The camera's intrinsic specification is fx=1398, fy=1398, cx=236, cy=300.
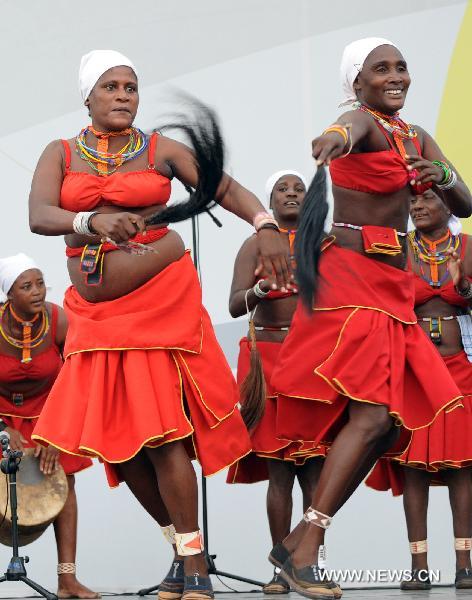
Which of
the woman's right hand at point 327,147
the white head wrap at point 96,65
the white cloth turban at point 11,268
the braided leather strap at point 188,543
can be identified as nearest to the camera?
the woman's right hand at point 327,147

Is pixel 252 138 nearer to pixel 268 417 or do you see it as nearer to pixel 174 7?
pixel 174 7

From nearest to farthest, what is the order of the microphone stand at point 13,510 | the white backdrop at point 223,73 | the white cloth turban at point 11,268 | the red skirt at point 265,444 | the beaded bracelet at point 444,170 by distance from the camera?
the beaded bracelet at point 444,170 < the microphone stand at point 13,510 < the red skirt at point 265,444 < the white cloth turban at point 11,268 < the white backdrop at point 223,73

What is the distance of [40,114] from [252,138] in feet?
4.01

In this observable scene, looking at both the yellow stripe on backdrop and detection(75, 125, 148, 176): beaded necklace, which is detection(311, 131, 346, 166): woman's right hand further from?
the yellow stripe on backdrop

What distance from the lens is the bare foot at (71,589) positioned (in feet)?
22.1

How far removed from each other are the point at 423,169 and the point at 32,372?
271 cm

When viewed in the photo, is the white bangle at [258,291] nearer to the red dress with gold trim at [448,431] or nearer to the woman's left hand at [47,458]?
the red dress with gold trim at [448,431]

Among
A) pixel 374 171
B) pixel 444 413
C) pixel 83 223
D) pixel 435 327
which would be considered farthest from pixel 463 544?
pixel 83 223

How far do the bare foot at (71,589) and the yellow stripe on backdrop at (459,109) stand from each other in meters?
2.97

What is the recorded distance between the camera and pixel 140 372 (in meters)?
5.11

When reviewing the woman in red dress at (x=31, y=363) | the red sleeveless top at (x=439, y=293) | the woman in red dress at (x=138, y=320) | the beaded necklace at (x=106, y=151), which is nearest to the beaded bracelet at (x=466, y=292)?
the red sleeveless top at (x=439, y=293)

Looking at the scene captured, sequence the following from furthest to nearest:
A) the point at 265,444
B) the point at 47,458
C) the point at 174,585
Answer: the point at 47,458 → the point at 265,444 → the point at 174,585

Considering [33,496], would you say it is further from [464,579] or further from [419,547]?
[464,579]

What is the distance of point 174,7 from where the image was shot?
8023 millimetres
